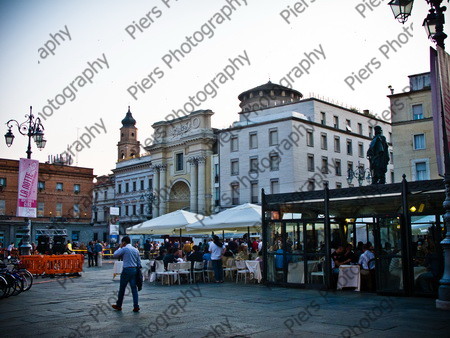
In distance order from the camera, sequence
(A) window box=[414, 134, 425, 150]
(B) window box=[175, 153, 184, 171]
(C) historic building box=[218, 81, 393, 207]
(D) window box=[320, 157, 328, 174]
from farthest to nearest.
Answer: (B) window box=[175, 153, 184, 171] < (D) window box=[320, 157, 328, 174] < (C) historic building box=[218, 81, 393, 207] < (A) window box=[414, 134, 425, 150]

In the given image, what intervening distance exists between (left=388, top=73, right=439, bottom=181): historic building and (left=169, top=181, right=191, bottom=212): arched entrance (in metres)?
30.7

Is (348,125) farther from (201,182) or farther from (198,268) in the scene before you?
(198,268)

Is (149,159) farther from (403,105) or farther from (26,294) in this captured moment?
(26,294)

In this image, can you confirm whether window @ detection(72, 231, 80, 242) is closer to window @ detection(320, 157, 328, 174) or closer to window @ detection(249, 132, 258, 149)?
window @ detection(249, 132, 258, 149)

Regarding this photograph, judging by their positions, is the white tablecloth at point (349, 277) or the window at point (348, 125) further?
the window at point (348, 125)

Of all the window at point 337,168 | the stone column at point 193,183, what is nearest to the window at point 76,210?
the stone column at point 193,183

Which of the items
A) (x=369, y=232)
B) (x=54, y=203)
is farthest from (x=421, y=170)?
(x=54, y=203)

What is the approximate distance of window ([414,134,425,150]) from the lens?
40312 mm

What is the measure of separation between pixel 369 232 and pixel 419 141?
27.5 m

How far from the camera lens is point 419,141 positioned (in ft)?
133

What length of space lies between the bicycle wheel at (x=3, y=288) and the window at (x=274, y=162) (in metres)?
40.8

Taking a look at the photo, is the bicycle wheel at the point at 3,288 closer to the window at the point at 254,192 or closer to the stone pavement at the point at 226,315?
the stone pavement at the point at 226,315

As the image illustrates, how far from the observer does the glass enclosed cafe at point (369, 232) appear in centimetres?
1255

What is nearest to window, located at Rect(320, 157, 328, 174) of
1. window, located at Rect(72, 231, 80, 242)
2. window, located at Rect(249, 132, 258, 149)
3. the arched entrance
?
window, located at Rect(249, 132, 258, 149)
